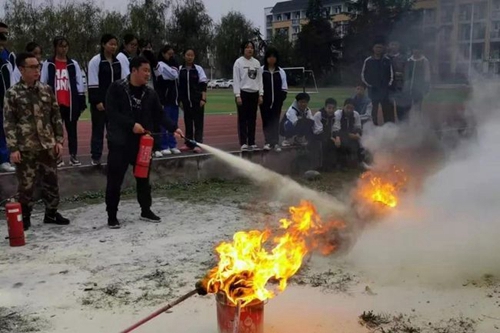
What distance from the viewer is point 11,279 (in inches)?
201

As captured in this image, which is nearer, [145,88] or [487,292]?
[487,292]

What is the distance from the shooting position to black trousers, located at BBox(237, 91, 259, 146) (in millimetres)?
9875

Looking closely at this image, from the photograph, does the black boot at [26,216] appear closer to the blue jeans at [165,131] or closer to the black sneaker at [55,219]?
the black sneaker at [55,219]

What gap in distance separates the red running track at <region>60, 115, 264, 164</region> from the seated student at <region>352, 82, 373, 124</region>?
2.38m

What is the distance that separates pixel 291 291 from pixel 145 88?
339cm

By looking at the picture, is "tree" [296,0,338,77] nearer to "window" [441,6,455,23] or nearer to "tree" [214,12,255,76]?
"window" [441,6,455,23]

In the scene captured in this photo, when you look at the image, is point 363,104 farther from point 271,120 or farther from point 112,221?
point 112,221

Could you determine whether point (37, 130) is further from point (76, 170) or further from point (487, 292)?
point (487, 292)

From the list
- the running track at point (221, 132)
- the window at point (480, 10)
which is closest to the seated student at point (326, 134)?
the running track at point (221, 132)

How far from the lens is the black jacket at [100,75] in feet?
27.6

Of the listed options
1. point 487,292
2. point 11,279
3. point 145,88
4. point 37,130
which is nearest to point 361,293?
point 487,292

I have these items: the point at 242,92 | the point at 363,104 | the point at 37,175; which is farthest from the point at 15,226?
the point at 363,104

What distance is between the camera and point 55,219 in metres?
7.00

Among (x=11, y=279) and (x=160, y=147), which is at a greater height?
(x=160, y=147)
